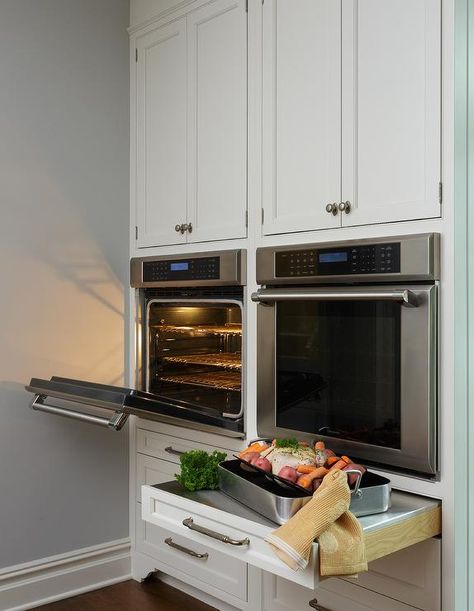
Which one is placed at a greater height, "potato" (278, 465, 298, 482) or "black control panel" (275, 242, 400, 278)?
"black control panel" (275, 242, 400, 278)

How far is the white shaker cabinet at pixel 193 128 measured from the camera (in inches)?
93.7

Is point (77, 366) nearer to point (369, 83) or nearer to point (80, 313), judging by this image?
point (80, 313)

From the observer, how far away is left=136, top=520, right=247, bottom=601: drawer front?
2414mm

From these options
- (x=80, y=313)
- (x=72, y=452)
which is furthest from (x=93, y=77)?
(x=72, y=452)

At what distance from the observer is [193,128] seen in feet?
8.43

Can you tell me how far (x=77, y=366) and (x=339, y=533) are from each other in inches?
67.6

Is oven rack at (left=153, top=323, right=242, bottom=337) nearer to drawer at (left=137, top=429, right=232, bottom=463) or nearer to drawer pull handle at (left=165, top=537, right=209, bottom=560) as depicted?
drawer at (left=137, top=429, right=232, bottom=463)

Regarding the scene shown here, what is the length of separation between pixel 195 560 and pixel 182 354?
0.85 m

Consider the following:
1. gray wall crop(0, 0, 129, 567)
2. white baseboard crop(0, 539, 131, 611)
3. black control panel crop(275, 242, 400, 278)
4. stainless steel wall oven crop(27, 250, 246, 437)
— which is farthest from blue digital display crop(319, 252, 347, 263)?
white baseboard crop(0, 539, 131, 611)

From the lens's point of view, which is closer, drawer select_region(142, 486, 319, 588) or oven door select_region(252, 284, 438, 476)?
drawer select_region(142, 486, 319, 588)

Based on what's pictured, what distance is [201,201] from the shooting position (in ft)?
8.31

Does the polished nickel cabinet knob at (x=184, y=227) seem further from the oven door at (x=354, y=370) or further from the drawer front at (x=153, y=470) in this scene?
the drawer front at (x=153, y=470)

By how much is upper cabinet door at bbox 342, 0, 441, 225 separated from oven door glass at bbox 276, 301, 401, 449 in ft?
1.01

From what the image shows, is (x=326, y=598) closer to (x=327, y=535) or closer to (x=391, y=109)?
(x=327, y=535)
